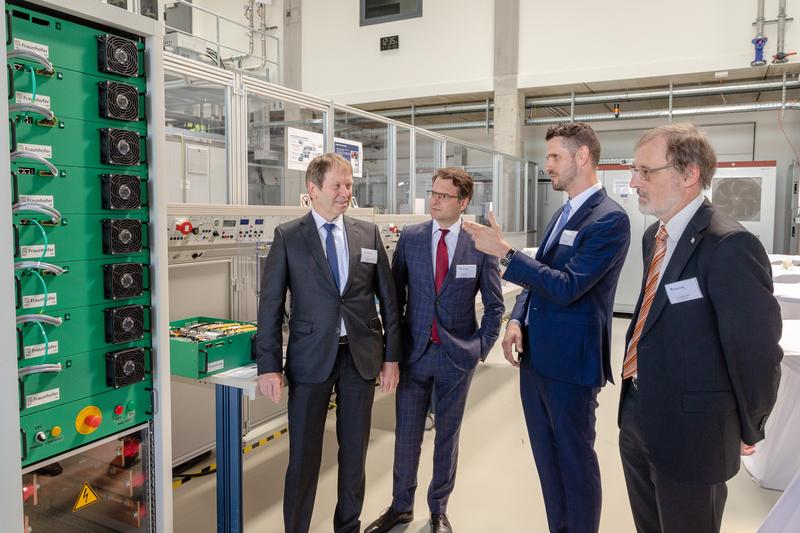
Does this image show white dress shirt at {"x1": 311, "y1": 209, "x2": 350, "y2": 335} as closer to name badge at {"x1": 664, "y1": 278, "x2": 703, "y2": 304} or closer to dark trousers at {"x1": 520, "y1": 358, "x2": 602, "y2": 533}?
dark trousers at {"x1": 520, "y1": 358, "x2": 602, "y2": 533}

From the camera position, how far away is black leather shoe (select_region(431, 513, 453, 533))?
242cm

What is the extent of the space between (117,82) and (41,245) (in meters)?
0.52

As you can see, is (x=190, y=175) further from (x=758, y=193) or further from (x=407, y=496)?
(x=758, y=193)

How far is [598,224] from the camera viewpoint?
6.21ft

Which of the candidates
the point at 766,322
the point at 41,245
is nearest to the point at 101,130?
the point at 41,245

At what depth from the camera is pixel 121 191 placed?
66.8 inches

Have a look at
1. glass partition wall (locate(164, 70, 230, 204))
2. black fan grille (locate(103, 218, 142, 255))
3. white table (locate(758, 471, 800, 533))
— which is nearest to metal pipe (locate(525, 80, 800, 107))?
glass partition wall (locate(164, 70, 230, 204))

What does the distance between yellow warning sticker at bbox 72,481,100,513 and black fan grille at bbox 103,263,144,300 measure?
65 cm

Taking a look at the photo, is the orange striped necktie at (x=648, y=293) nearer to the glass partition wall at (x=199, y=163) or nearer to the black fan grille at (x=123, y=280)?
the black fan grille at (x=123, y=280)

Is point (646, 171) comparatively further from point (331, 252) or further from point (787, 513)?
point (331, 252)

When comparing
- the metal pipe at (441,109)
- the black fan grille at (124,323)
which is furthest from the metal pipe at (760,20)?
the black fan grille at (124,323)

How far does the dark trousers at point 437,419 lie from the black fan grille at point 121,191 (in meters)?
1.26

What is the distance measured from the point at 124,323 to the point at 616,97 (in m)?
7.46

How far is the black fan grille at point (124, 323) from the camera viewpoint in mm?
1717
